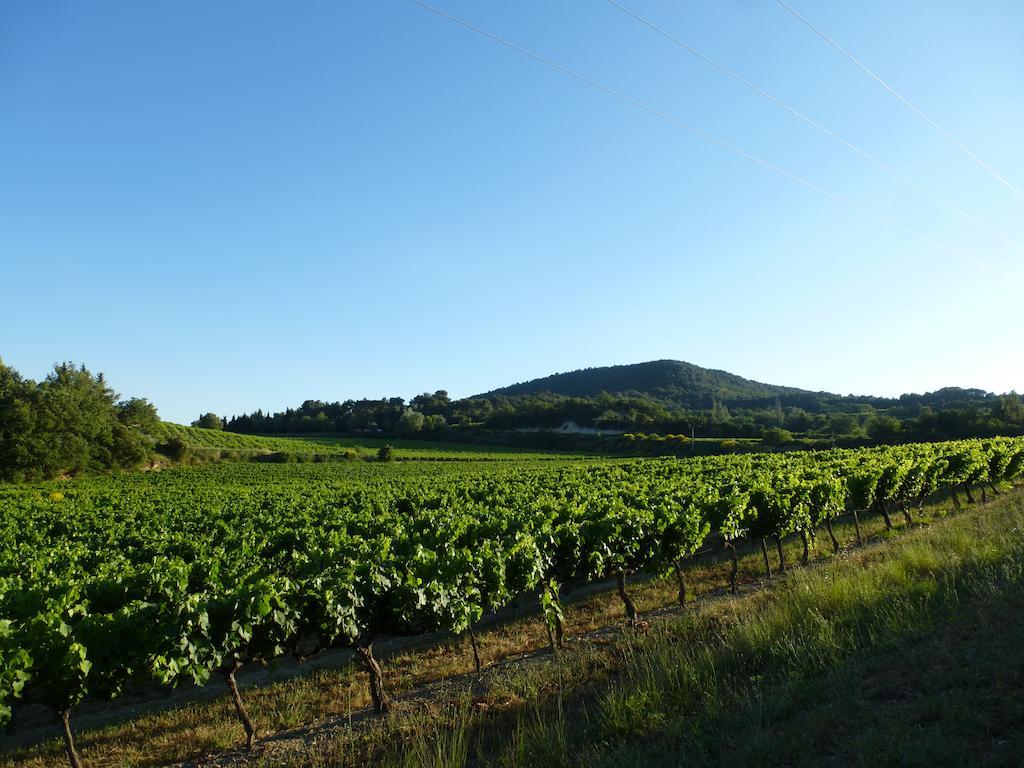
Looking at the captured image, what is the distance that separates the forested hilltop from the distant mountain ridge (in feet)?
0.89

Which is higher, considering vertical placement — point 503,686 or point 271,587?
point 271,587

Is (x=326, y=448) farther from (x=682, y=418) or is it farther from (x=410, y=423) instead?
(x=682, y=418)

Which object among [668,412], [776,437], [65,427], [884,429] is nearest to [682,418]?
[668,412]

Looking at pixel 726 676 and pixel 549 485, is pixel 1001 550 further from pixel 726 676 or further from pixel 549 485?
pixel 549 485

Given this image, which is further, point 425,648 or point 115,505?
point 115,505

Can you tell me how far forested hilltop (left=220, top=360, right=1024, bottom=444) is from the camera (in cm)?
6519

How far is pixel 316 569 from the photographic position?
1007cm

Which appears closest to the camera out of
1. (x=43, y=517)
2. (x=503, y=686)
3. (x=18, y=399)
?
(x=503, y=686)

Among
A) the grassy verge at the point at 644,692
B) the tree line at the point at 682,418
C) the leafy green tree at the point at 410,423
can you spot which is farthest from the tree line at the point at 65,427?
the grassy verge at the point at 644,692

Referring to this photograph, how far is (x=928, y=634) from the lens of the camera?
625 cm

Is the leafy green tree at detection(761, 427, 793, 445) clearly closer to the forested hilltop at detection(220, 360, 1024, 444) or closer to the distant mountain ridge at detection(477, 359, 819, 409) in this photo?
the forested hilltop at detection(220, 360, 1024, 444)

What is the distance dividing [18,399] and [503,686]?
62937mm

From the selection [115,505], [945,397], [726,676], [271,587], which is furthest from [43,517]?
[945,397]

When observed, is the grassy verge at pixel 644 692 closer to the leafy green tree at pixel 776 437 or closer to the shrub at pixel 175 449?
the leafy green tree at pixel 776 437
